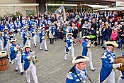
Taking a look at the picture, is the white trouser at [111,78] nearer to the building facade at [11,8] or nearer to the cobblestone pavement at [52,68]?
the cobblestone pavement at [52,68]

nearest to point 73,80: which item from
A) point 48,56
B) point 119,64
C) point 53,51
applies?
point 119,64

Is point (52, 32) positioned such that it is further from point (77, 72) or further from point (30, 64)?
point (77, 72)

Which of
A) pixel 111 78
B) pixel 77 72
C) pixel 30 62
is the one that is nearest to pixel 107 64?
pixel 111 78

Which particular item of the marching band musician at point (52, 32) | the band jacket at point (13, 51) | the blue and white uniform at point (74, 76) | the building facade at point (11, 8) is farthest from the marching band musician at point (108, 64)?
the building facade at point (11, 8)

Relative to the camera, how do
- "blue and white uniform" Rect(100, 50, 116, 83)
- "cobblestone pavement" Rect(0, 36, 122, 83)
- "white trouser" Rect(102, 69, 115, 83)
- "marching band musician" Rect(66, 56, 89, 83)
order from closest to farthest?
"marching band musician" Rect(66, 56, 89, 83) → "blue and white uniform" Rect(100, 50, 116, 83) → "white trouser" Rect(102, 69, 115, 83) → "cobblestone pavement" Rect(0, 36, 122, 83)

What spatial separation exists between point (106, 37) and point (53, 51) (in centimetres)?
385

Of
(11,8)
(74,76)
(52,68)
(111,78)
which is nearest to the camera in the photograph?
(74,76)

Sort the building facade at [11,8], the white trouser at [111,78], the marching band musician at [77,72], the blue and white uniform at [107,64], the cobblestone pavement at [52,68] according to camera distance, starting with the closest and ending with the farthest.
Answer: the marching band musician at [77,72] → the blue and white uniform at [107,64] → the white trouser at [111,78] → the cobblestone pavement at [52,68] → the building facade at [11,8]

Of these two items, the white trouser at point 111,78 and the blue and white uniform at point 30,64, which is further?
the blue and white uniform at point 30,64

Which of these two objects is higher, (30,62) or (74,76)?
(74,76)

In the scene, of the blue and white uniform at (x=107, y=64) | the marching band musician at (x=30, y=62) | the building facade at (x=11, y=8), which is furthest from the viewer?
the building facade at (x=11, y=8)

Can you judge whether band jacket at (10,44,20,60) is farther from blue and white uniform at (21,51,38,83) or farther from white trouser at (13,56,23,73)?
blue and white uniform at (21,51,38,83)

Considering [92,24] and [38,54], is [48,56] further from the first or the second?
[92,24]

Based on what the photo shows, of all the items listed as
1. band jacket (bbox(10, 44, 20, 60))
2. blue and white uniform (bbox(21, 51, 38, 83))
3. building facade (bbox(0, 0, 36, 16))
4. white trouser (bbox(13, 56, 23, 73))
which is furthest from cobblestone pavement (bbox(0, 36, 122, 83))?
building facade (bbox(0, 0, 36, 16))
